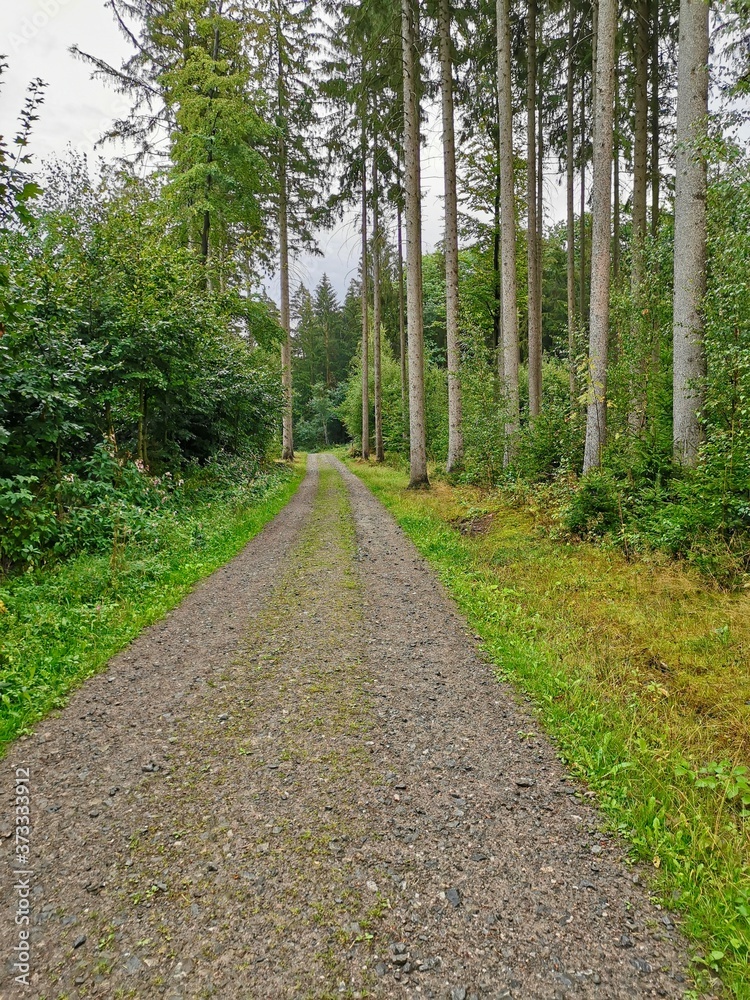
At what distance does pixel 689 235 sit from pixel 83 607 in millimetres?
8464

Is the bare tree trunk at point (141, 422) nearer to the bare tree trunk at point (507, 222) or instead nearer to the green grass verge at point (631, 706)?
the green grass verge at point (631, 706)

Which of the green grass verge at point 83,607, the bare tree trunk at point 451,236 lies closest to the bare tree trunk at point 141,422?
the green grass verge at point 83,607

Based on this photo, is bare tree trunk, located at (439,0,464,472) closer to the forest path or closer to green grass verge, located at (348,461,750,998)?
green grass verge, located at (348,461,750,998)

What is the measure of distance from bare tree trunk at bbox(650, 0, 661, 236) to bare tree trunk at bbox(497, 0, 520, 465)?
3.66m

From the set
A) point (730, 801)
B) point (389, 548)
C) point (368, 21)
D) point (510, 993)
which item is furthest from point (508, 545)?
point (368, 21)

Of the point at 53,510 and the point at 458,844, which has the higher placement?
the point at 53,510

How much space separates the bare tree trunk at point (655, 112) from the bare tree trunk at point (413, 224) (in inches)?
227

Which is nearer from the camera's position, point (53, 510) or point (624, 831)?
point (624, 831)

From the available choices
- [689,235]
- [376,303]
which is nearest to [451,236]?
[689,235]

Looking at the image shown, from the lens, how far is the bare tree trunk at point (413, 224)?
39.9 feet

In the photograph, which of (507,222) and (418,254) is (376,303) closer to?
(418,254)

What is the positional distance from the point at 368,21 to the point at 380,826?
1736 cm

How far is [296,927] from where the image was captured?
1.89m

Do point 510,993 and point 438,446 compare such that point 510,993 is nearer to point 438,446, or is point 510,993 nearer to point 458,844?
point 458,844
